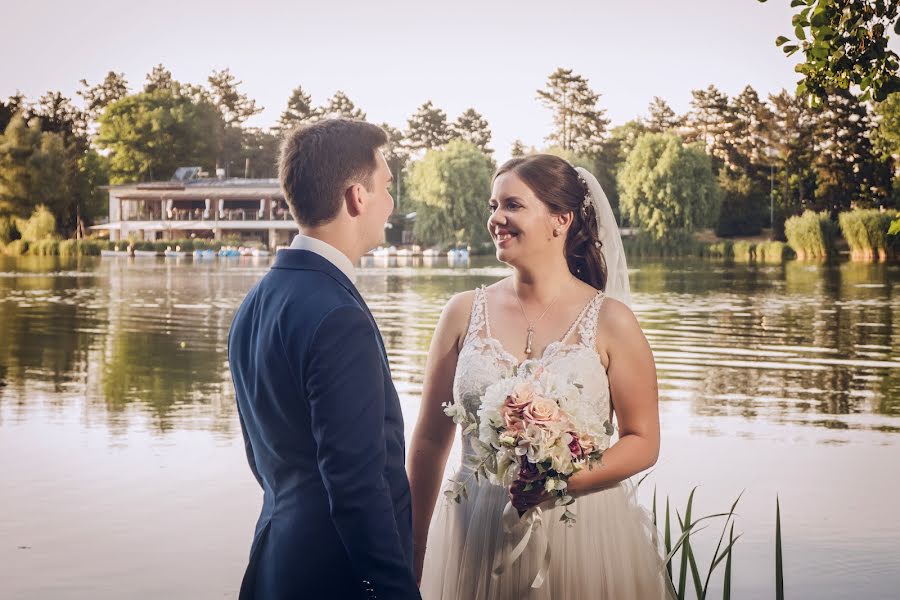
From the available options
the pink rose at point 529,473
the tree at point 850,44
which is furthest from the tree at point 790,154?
the pink rose at point 529,473

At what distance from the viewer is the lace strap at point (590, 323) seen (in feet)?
11.8

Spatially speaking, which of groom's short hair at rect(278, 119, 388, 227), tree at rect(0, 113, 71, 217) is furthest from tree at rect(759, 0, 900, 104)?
tree at rect(0, 113, 71, 217)

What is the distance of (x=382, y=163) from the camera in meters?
2.67

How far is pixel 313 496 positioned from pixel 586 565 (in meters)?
Answer: 1.29

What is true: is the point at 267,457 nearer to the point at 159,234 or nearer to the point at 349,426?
the point at 349,426

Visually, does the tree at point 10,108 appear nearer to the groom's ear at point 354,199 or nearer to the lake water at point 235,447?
the lake water at point 235,447

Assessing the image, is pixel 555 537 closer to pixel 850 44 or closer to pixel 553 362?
pixel 553 362

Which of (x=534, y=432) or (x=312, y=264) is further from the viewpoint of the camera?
(x=534, y=432)

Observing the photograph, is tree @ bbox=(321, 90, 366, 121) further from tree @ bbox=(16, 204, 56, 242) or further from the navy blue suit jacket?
the navy blue suit jacket

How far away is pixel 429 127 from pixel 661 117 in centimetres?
2131

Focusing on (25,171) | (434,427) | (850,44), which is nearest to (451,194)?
(25,171)

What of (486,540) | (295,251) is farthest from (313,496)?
(486,540)

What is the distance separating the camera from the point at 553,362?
3562 millimetres

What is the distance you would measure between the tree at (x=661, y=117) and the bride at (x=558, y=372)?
96105 millimetres
